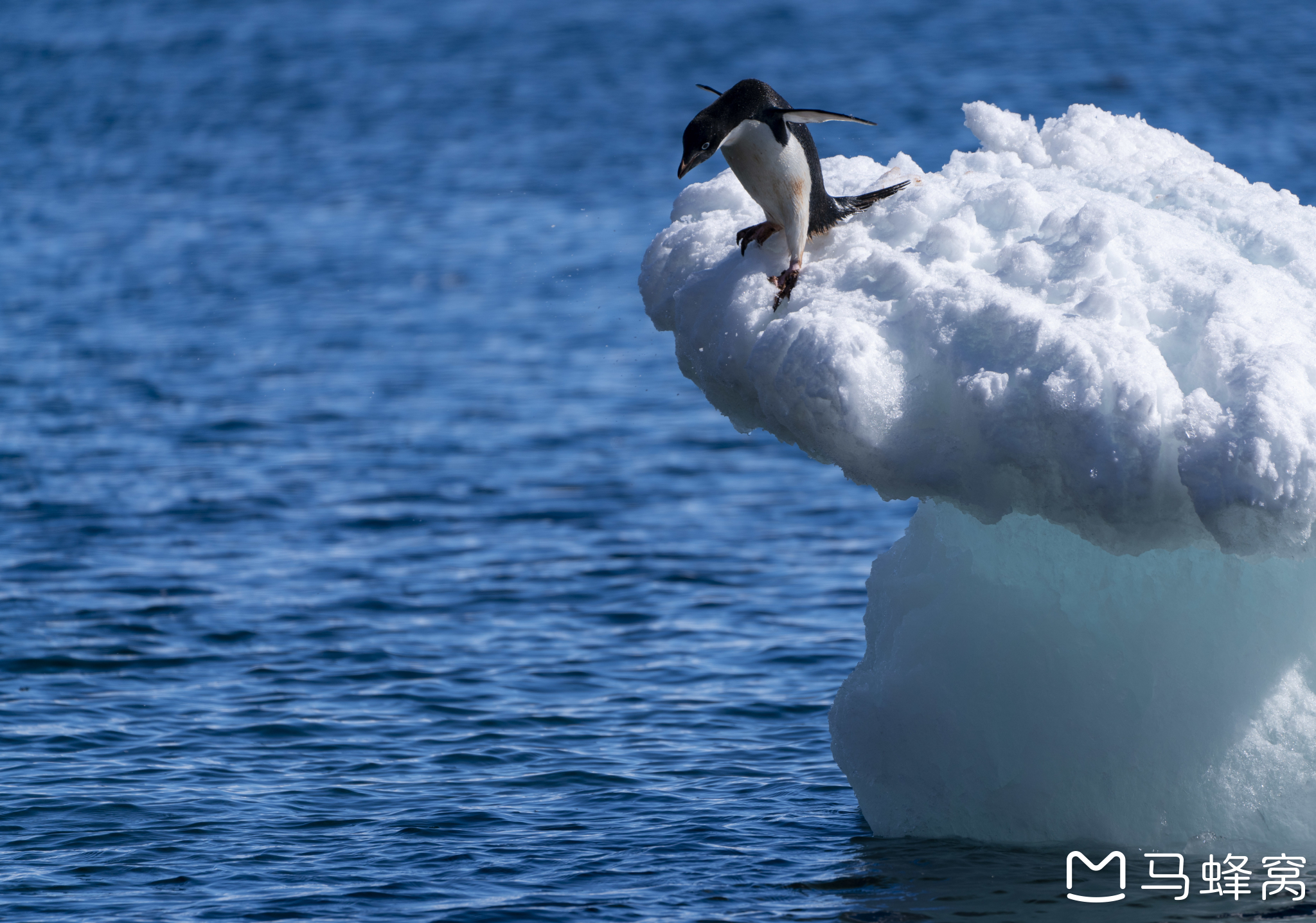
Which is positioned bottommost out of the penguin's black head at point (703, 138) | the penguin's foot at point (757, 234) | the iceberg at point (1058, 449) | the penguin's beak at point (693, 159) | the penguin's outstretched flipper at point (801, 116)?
the iceberg at point (1058, 449)

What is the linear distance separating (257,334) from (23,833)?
669 inches

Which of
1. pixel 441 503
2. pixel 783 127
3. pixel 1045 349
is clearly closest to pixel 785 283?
pixel 783 127

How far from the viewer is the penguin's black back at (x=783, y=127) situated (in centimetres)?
728

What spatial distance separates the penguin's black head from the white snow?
0.68 m

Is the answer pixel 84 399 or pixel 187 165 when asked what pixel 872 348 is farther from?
pixel 187 165

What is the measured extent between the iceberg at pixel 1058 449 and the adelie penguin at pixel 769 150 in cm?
24

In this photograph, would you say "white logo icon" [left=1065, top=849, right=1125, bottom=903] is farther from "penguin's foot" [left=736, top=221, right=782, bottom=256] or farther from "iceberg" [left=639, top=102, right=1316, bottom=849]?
"penguin's foot" [left=736, top=221, right=782, bottom=256]

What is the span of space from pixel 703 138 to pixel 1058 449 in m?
2.00

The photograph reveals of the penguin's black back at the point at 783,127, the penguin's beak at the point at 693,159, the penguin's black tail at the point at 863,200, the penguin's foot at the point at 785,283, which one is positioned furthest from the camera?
the penguin's black tail at the point at 863,200

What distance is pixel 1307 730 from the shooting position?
24.5 ft

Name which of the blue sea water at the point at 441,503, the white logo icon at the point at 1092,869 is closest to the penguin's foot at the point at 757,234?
the blue sea water at the point at 441,503

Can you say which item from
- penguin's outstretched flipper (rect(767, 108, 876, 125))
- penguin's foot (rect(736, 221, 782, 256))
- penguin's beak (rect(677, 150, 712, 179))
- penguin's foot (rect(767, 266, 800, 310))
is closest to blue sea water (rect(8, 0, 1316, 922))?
penguin's foot (rect(767, 266, 800, 310))

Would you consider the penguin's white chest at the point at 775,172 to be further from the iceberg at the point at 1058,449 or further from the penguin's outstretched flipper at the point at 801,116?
the iceberg at the point at 1058,449

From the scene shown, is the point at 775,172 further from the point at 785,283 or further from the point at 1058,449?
the point at 1058,449
